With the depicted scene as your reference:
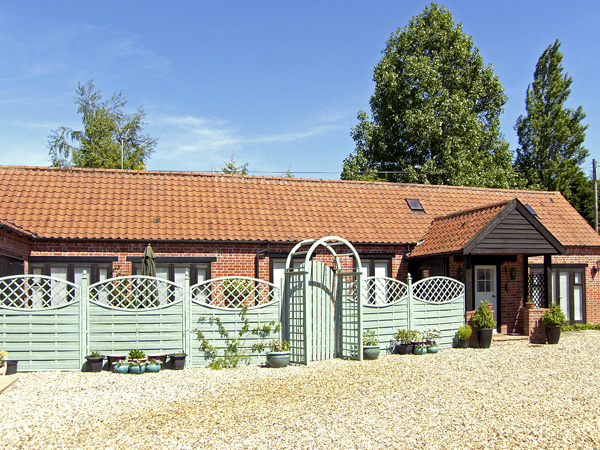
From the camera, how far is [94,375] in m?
11.1

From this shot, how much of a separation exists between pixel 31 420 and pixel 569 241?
18.2 meters

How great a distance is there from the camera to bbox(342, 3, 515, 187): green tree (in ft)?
108

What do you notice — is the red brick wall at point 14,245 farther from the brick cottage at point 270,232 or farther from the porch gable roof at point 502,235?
the porch gable roof at point 502,235

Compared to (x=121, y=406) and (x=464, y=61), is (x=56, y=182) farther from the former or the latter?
(x=464, y=61)

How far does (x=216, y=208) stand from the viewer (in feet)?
61.8

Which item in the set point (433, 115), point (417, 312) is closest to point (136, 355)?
point (417, 312)

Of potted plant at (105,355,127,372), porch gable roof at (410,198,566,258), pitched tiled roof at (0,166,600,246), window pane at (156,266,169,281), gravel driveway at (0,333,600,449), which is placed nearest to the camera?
gravel driveway at (0,333,600,449)

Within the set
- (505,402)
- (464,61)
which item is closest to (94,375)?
(505,402)

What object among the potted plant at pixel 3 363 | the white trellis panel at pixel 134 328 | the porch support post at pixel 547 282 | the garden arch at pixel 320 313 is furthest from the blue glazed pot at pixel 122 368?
the porch support post at pixel 547 282

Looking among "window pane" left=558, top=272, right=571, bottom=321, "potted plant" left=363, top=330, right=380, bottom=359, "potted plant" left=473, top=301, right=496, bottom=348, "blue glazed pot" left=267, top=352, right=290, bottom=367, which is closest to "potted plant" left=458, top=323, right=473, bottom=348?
"potted plant" left=473, top=301, right=496, bottom=348

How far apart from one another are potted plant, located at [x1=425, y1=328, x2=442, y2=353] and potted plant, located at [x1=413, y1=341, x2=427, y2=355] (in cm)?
16

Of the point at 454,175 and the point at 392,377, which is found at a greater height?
the point at 454,175

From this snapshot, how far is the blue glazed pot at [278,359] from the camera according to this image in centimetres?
1217

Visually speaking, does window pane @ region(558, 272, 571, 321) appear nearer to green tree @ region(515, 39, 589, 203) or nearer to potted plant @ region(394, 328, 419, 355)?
potted plant @ region(394, 328, 419, 355)
